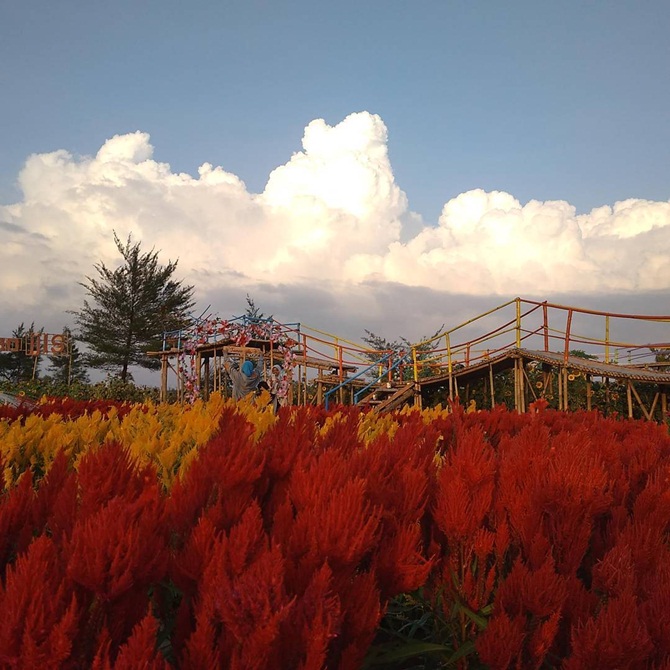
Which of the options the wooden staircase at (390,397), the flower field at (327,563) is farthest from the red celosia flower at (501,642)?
the wooden staircase at (390,397)

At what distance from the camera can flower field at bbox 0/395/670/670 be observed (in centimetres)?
102

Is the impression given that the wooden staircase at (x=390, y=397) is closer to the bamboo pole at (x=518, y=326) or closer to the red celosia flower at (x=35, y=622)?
the bamboo pole at (x=518, y=326)

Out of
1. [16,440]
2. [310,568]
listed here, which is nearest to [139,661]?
[310,568]

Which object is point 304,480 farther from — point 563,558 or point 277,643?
point 563,558

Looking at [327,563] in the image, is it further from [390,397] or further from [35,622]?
[390,397]

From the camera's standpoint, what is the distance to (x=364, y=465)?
1.70 meters

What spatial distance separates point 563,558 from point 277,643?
2.84ft

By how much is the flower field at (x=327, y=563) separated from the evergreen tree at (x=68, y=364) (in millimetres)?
45674

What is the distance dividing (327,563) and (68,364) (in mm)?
54551

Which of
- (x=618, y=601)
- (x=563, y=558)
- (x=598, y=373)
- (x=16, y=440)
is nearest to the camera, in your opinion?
(x=618, y=601)

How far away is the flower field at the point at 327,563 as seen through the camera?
1018mm

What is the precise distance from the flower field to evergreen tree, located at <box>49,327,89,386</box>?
150 ft

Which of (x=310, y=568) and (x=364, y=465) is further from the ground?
(x=364, y=465)

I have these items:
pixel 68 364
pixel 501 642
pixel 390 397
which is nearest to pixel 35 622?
pixel 501 642
